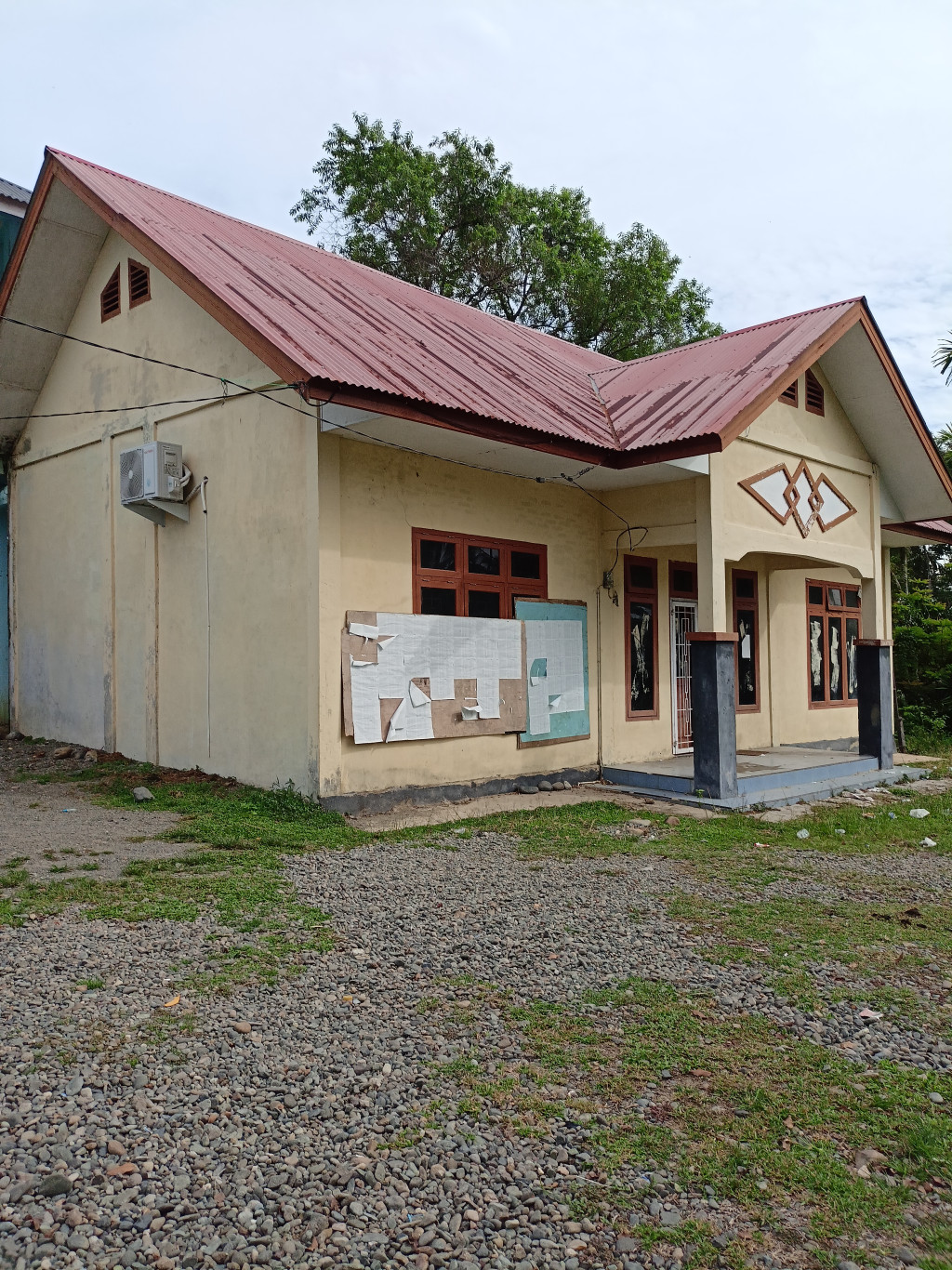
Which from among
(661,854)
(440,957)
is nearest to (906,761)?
(661,854)

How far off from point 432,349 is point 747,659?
7.27 metres

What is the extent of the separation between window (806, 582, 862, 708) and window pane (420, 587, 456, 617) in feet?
27.1

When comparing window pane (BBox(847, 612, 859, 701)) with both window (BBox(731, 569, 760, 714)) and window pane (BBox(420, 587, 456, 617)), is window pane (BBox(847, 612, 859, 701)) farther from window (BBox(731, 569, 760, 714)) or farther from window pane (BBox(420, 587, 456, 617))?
window pane (BBox(420, 587, 456, 617))

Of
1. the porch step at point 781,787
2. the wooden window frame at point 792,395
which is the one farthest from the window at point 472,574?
the wooden window frame at point 792,395

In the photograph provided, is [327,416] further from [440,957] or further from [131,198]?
[440,957]

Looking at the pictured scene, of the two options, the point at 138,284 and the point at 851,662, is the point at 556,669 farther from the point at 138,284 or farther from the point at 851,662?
the point at 851,662

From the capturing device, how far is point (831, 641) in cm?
1684

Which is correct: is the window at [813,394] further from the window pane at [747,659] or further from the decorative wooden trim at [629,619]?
the window pane at [747,659]

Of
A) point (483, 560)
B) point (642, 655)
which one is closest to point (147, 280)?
point (483, 560)

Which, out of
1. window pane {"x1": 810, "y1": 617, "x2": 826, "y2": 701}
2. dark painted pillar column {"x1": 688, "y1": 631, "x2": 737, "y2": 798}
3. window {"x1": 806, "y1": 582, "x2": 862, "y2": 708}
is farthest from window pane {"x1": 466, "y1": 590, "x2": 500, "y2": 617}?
window pane {"x1": 810, "y1": 617, "x2": 826, "y2": 701}

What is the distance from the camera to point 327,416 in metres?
8.62

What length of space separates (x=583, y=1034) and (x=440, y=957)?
1.19 metres

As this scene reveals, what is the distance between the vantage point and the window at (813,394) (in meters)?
12.5

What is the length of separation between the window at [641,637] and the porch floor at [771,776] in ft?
2.61
